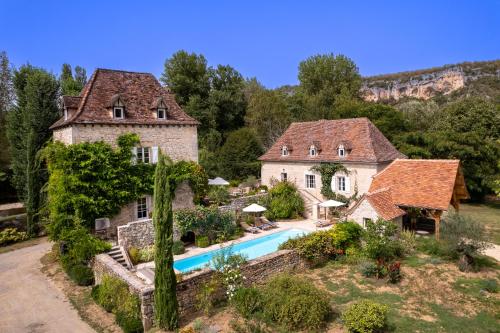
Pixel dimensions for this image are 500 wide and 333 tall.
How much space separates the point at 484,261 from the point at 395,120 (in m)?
24.5

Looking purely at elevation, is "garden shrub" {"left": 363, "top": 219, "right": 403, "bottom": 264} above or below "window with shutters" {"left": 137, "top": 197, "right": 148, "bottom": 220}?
below

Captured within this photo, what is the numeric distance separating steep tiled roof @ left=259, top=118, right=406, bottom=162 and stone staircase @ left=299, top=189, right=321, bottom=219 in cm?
319

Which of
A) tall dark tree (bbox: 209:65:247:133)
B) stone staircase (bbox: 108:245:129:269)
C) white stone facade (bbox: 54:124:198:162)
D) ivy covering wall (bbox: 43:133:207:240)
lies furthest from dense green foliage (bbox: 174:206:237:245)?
tall dark tree (bbox: 209:65:247:133)

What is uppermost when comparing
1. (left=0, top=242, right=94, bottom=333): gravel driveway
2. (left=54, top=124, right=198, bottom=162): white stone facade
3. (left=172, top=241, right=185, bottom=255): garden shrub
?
(left=54, top=124, right=198, bottom=162): white stone facade

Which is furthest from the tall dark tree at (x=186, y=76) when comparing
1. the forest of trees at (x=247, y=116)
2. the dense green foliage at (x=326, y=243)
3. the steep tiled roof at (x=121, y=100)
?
the dense green foliage at (x=326, y=243)

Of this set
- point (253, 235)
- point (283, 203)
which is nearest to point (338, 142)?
point (283, 203)

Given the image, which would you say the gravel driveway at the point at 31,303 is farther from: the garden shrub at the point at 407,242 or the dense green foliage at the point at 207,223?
the garden shrub at the point at 407,242

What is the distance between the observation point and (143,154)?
2139 cm

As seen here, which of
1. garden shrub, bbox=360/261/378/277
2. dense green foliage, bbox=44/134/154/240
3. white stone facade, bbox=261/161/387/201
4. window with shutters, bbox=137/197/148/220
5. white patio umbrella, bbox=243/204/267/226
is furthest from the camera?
white stone facade, bbox=261/161/387/201

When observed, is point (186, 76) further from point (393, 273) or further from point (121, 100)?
point (393, 273)

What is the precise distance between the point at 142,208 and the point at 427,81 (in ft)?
348

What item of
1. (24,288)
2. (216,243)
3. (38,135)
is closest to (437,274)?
(216,243)

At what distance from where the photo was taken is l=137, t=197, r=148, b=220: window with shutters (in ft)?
71.5

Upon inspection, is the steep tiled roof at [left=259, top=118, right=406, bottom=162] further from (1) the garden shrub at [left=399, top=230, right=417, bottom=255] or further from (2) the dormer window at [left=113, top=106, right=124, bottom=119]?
(2) the dormer window at [left=113, top=106, right=124, bottom=119]
